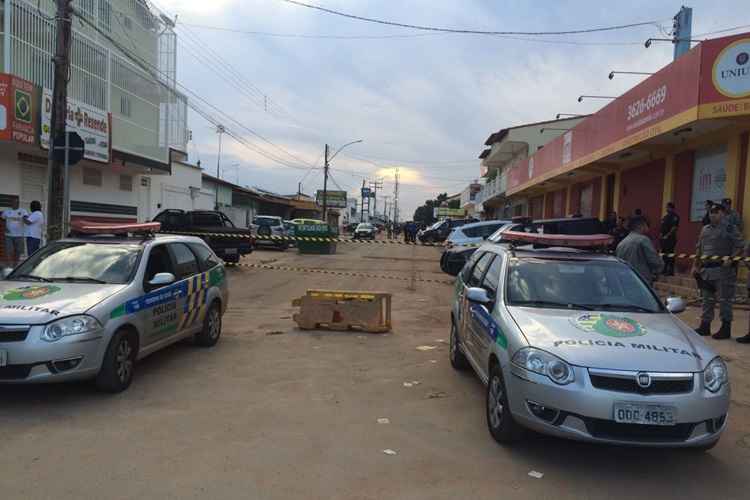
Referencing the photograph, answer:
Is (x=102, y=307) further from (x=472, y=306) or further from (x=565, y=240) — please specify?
(x=565, y=240)

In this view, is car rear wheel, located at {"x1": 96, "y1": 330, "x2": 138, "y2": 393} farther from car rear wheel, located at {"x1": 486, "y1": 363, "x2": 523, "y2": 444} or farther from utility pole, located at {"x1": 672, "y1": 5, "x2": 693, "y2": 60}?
utility pole, located at {"x1": 672, "y1": 5, "x2": 693, "y2": 60}

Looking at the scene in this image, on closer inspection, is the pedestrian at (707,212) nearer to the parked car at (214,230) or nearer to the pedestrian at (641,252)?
the pedestrian at (641,252)

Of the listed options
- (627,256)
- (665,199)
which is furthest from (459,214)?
(627,256)

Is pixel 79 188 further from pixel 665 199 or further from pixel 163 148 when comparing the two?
pixel 665 199

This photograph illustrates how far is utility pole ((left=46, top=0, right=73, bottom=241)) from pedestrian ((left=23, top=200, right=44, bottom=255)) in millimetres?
3807

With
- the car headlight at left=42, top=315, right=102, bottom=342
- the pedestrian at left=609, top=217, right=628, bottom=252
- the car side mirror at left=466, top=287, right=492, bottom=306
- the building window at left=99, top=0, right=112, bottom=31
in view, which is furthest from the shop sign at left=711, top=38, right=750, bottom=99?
Result: the building window at left=99, top=0, right=112, bottom=31

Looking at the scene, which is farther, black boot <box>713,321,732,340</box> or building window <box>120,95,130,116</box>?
building window <box>120,95,130,116</box>

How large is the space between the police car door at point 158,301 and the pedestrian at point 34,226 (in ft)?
27.4

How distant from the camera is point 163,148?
24.2 meters

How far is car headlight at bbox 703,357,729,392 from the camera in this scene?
397 cm

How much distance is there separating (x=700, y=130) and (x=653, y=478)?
1102 centimetres

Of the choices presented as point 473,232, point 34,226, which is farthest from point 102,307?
point 473,232

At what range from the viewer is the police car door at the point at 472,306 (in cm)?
578

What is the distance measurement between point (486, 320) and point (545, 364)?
115 cm
